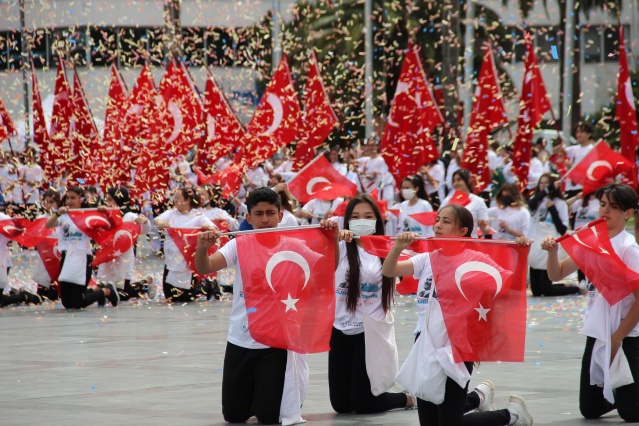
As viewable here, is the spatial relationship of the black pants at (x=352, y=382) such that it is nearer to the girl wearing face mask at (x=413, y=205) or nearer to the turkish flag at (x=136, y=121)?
the girl wearing face mask at (x=413, y=205)

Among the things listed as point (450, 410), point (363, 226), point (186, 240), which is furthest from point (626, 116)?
point (450, 410)

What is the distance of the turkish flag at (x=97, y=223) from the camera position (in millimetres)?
15812

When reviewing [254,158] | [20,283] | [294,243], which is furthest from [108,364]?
[254,158]

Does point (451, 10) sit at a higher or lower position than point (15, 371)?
higher

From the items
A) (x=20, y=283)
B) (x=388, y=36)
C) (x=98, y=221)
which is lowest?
(x=20, y=283)

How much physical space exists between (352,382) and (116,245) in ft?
27.9

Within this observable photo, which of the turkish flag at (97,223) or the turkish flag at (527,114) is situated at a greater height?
the turkish flag at (527,114)

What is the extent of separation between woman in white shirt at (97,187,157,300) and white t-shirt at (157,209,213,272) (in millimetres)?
336

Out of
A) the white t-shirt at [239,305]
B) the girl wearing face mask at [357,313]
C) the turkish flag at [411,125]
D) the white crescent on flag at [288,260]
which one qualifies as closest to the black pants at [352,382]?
the girl wearing face mask at [357,313]

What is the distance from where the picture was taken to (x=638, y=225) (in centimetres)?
828

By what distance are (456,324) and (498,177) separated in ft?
58.8

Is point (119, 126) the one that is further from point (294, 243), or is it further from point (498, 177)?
point (294, 243)

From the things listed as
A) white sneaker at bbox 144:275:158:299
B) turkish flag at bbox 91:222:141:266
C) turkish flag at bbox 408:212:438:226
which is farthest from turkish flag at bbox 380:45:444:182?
turkish flag at bbox 91:222:141:266

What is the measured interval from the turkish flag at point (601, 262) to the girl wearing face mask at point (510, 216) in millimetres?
8909
